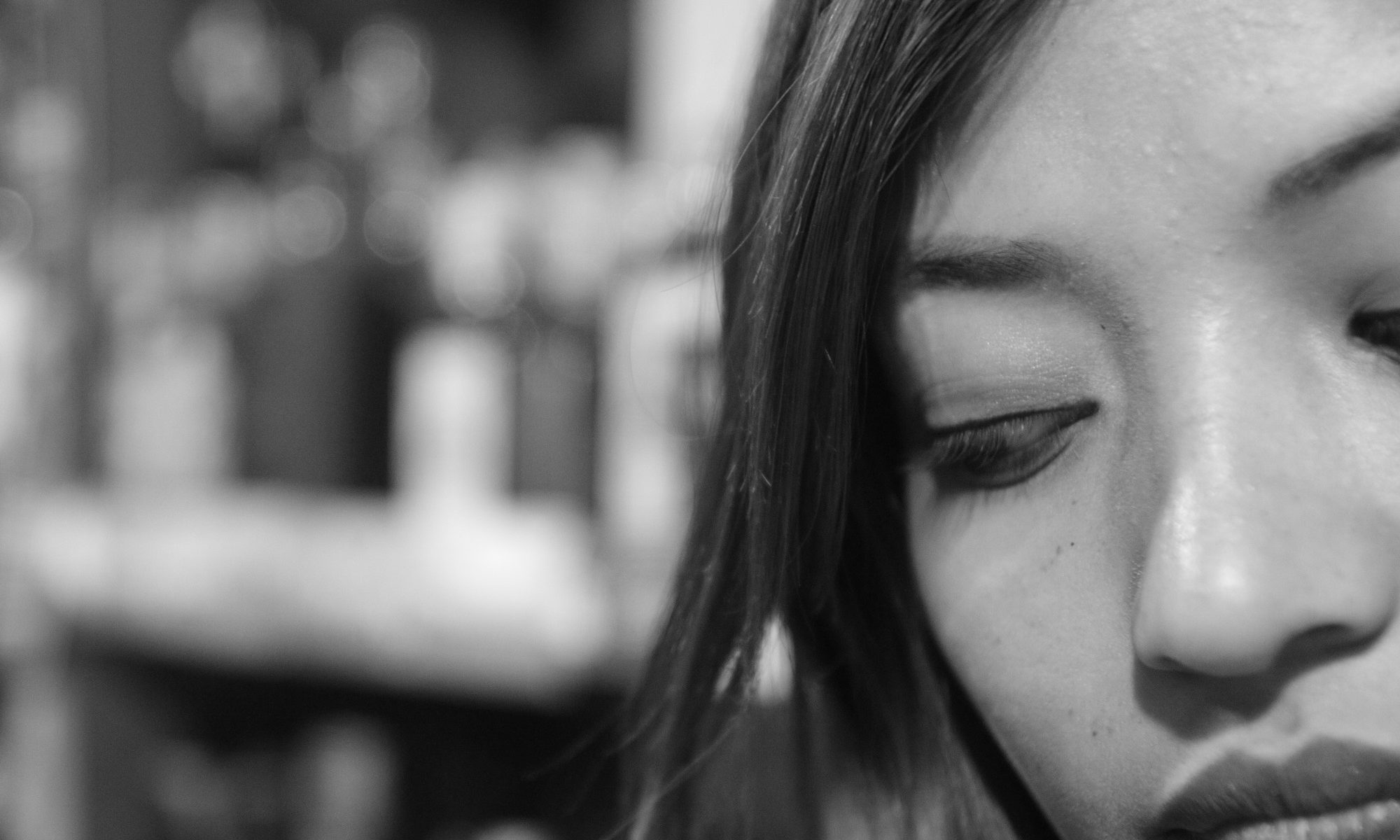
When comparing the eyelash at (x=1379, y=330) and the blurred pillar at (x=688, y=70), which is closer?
the eyelash at (x=1379, y=330)

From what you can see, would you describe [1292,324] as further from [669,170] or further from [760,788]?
[669,170]

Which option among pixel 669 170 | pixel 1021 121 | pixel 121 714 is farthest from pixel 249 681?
pixel 1021 121

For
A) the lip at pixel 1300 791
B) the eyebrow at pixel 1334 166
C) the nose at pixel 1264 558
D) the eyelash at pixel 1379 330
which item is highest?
the eyebrow at pixel 1334 166

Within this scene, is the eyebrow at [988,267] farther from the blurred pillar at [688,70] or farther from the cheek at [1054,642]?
the blurred pillar at [688,70]

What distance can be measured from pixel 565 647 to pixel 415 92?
0.63m

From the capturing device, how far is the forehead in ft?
1.03

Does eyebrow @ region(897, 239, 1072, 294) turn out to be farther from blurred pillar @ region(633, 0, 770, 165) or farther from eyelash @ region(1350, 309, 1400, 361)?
blurred pillar @ region(633, 0, 770, 165)

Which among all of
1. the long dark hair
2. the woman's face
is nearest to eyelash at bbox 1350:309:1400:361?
the woman's face

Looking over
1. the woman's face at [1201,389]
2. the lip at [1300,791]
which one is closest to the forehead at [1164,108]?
the woman's face at [1201,389]

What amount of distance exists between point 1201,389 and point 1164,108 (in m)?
0.07

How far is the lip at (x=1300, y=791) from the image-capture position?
0.31 m

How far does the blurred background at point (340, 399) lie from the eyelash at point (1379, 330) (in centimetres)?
40

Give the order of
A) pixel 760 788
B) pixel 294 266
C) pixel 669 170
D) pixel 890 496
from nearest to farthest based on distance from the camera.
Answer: pixel 890 496 < pixel 760 788 < pixel 669 170 < pixel 294 266

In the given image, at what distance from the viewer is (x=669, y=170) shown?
752mm
